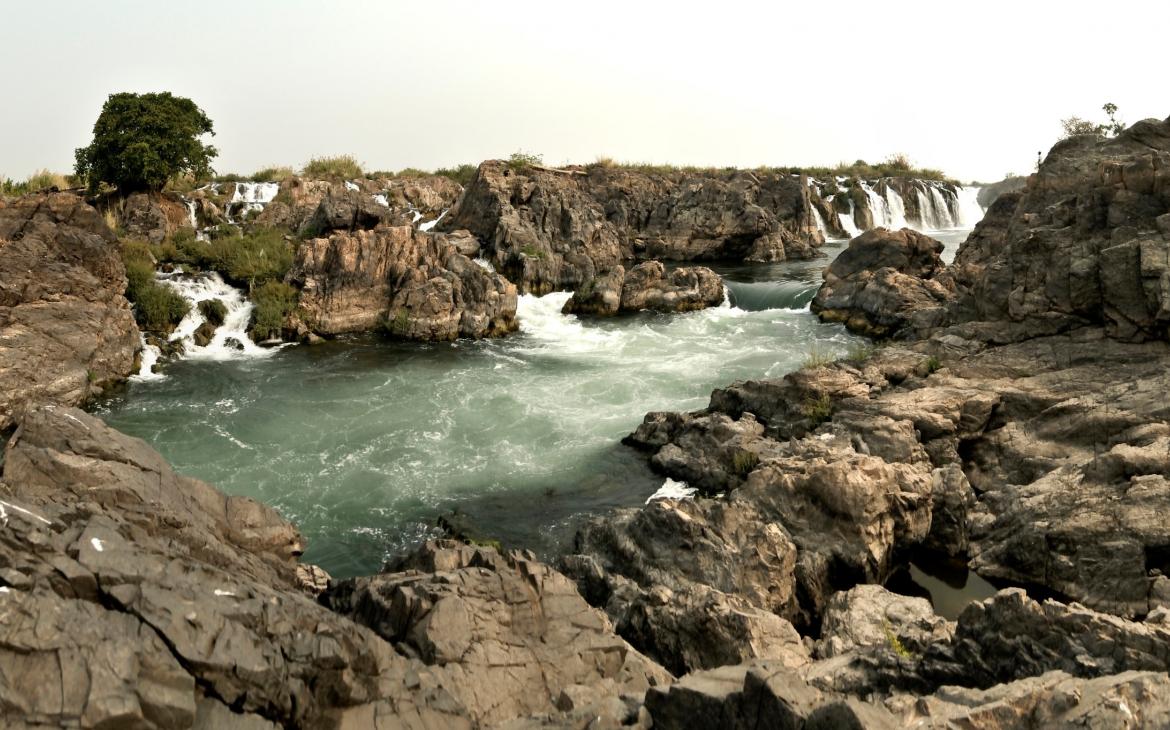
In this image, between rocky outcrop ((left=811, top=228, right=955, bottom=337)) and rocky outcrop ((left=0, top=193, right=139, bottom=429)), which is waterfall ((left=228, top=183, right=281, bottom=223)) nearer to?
rocky outcrop ((left=0, top=193, right=139, bottom=429))

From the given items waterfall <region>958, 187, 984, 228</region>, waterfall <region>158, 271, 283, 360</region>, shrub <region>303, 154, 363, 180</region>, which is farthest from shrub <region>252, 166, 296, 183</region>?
waterfall <region>958, 187, 984, 228</region>

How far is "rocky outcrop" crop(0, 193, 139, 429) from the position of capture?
15.0m

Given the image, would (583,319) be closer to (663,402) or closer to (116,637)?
(663,402)

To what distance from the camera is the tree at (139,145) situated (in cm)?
2733

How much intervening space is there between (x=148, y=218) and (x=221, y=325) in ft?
30.1

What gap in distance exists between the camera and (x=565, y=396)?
17.3 metres

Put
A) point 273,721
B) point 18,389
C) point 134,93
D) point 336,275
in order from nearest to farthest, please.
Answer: point 273,721, point 18,389, point 336,275, point 134,93

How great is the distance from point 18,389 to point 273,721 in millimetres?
14725

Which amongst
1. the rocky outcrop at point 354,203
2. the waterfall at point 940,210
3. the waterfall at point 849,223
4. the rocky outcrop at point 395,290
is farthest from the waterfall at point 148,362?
the waterfall at point 940,210

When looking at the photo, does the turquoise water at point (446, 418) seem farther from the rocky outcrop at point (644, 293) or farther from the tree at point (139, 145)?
the tree at point (139, 145)

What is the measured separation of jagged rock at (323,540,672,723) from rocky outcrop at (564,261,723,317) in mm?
20134

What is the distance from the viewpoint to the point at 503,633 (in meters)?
5.82

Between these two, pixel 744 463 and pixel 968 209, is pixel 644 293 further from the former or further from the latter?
pixel 968 209

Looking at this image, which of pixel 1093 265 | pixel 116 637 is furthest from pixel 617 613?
pixel 1093 265
